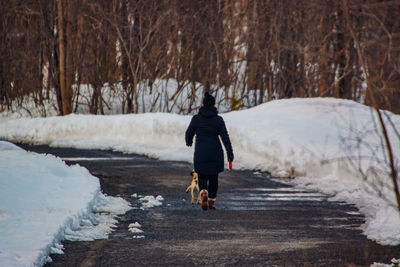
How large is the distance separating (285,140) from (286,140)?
0.04 metres

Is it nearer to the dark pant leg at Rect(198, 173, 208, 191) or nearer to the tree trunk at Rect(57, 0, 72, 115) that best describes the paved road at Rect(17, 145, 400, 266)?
the dark pant leg at Rect(198, 173, 208, 191)

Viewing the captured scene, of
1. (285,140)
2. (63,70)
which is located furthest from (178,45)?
(285,140)

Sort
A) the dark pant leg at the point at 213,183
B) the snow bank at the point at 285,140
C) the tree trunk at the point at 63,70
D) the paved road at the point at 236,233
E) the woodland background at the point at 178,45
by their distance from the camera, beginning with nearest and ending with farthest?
1. the paved road at the point at 236,233
2. the dark pant leg at the point at 213,183
3. the snow bank at the point at 285,140
4. the woodland background at the point at 178,45
5. the tree trunk at the point at 63,70

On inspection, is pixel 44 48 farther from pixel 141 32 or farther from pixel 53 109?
pixel 141 32

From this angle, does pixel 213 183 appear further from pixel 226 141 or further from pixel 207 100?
pixel 207 100

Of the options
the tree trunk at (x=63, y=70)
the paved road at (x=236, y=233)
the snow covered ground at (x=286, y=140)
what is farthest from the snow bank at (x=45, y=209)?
the tree trunk at (x=63, y=70)

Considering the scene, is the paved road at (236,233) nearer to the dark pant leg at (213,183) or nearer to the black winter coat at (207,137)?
the dark pant leg at (213,183)

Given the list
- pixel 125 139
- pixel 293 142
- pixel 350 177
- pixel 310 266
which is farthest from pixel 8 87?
pixel 310 266

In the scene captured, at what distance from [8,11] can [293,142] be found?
26963mm

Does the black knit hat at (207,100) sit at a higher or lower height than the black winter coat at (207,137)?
higher

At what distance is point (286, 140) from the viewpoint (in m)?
20.6

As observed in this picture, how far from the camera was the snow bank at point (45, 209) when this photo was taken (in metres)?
Answer: 8.27

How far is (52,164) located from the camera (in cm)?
1631

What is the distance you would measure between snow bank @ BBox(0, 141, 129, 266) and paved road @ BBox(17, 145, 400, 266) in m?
0.26
